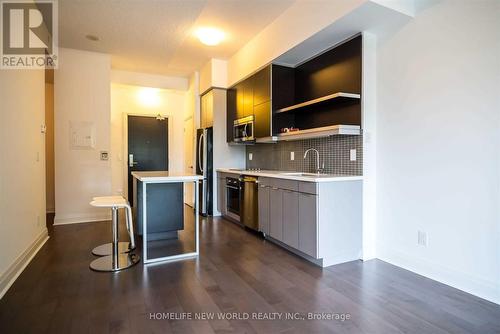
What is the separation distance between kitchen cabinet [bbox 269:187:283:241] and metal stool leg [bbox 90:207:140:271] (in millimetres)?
1579

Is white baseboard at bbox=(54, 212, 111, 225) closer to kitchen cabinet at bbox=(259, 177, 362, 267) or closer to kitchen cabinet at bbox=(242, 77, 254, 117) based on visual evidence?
kitchen cabinet at bbox=(242, 77, 254, 117)

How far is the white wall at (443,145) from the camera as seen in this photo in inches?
84.1

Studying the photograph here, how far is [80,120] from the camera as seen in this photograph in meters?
4.70

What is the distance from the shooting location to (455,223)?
7.73 ft

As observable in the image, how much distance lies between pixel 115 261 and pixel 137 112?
446cm

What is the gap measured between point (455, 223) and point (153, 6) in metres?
3.87

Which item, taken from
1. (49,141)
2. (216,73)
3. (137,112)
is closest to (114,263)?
(216,73)

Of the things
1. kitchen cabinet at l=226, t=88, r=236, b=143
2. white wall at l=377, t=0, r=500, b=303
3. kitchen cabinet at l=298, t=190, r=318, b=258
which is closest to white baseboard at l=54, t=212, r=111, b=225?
kitchen cabinet at l=226, t=88, r=236, b=143

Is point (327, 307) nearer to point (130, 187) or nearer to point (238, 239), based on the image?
point (238, 239)

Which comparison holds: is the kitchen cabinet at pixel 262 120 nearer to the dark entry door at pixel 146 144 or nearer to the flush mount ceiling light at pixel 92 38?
the flush mount ceiling light at pixel 92 38

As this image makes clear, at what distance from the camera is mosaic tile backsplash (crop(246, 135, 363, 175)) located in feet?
10.1

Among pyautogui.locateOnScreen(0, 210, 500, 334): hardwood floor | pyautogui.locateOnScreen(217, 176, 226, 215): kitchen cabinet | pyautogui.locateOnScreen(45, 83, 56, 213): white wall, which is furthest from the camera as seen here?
pyautogui.locateOnScreen(45, 83, 56, 213): white wall

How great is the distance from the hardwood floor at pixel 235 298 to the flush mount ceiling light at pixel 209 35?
304cm

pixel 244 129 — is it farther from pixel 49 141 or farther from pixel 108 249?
pixel 49 141
